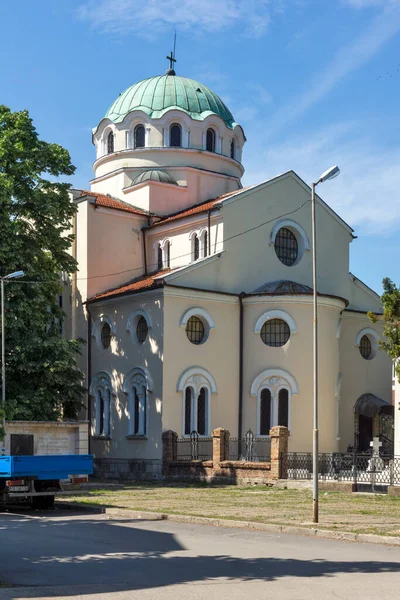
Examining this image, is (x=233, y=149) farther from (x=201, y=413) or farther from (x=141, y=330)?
(x=201, y=413)

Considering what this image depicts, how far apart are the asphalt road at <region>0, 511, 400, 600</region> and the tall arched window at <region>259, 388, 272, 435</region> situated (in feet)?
60.8

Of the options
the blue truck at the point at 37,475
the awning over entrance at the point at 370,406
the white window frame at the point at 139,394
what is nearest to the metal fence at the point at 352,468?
the white window frame at the point at 139,394

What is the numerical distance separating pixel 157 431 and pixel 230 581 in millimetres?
23428

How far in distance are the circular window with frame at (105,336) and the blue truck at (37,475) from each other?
15924 mm

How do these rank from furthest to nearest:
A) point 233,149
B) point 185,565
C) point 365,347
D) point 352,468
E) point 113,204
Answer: point 233,149 < point 113,204 < point 365,347 < point 352,468 < point 185,565

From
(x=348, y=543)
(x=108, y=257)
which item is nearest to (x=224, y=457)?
Result: (x=108, y=257)

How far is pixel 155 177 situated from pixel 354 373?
13026 millimetres

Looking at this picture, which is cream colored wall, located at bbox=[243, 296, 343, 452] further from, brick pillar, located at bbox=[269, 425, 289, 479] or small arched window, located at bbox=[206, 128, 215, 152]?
small arched window, located at bbox=[206, 128, 215, 152]

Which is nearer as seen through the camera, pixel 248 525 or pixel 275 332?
pixel 248 525

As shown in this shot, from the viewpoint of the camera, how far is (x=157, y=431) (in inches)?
1323

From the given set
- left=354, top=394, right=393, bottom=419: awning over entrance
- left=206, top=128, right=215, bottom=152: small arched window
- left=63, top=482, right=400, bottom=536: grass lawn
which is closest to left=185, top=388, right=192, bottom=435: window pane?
left=63, top=482, right=400, bottom=536: grass lawn

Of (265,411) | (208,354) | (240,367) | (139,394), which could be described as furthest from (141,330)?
(265,411)

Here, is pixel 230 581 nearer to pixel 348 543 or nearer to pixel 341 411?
pixel 348 543

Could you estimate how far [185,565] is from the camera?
38.1 ft
